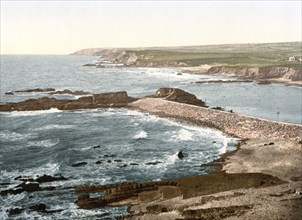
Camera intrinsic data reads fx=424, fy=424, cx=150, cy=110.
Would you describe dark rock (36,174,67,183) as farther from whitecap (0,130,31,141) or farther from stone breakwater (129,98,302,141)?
stone breakwater (129,98,302,141)

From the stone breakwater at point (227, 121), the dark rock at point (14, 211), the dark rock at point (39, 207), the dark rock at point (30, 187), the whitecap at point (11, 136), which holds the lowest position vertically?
the dark rock at point (14, 211)

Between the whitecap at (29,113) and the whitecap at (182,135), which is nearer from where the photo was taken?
the whitecap at (182,135)

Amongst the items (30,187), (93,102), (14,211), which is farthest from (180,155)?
(93,102)

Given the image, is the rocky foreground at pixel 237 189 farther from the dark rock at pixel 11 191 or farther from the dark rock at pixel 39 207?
the dark rock at pixel 39 207

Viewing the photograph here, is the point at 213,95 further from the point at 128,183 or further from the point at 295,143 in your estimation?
the point at 128,183

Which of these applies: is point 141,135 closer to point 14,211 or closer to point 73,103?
point 73,103

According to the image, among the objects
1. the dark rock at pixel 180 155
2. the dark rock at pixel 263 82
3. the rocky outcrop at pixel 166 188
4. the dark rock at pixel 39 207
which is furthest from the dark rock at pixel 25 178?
the dark rock at pixel 263 82

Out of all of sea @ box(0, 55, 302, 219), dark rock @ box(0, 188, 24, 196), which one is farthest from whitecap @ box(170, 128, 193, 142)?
dark rock @ box(0, 188, 24, 196)
